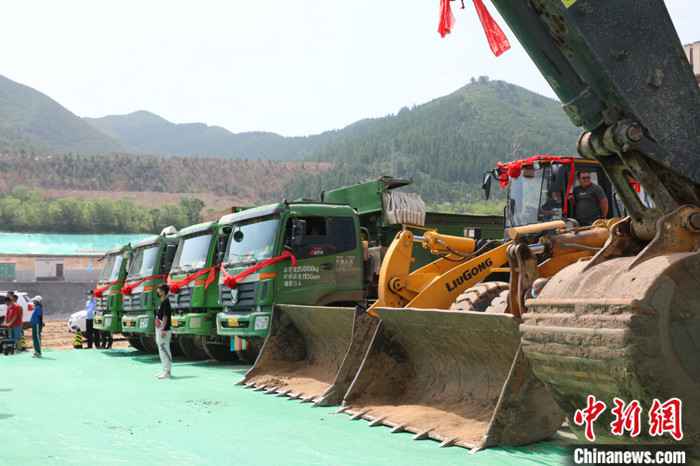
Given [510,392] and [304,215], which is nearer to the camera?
[510,392]

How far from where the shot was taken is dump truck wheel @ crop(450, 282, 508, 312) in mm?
9695

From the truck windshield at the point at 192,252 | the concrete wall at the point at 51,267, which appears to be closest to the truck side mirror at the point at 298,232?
the truck windshield at the point at 192,252

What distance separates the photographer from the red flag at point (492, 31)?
4820 mm

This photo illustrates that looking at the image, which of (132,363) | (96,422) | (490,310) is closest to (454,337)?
(490,310)

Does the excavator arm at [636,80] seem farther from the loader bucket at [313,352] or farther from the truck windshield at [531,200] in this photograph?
the truck windshield at [531,200]

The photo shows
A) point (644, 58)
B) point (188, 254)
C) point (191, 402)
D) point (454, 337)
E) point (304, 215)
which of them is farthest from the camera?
point (188, 254)

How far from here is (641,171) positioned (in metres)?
4.63

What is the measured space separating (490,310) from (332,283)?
5670mm

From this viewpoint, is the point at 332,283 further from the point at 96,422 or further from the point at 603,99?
the point at 603,99

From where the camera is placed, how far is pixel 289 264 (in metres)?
14.2

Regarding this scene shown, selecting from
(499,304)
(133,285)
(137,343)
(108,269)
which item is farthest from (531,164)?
(108,269)

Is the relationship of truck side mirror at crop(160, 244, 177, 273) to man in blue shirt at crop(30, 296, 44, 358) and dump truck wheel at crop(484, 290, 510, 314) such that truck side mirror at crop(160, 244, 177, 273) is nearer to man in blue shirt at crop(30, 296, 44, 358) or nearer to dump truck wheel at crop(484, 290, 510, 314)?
man in blue shirt at crop(30, 296, 44, 358)

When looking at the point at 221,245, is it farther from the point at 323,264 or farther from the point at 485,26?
the point at 485,26

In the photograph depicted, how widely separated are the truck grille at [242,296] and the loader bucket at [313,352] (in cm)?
185
